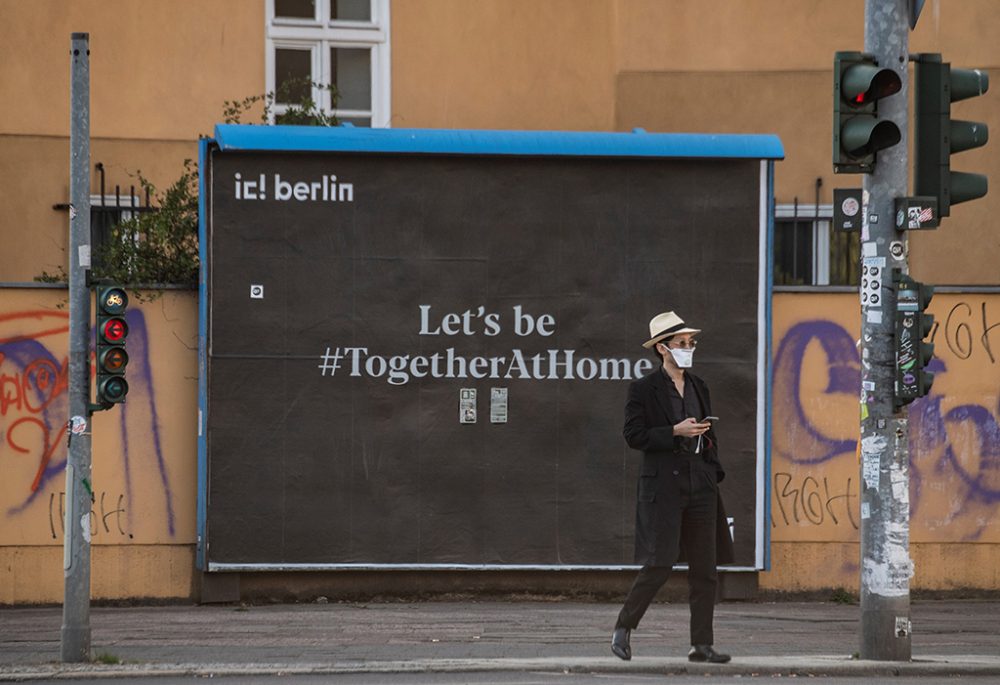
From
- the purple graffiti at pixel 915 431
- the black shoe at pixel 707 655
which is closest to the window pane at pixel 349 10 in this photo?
the purple graffiti at pixel 915 431

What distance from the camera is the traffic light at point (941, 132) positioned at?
9875 mm

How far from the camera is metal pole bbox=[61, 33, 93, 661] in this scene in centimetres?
1026

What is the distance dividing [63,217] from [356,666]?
809cm

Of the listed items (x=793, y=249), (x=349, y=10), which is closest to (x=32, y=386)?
(x=349, y=10)

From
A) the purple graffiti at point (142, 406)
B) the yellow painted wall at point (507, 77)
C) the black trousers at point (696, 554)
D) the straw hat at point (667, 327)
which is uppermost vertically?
the yellow painted wall at point (507, 77)

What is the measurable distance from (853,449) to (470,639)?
4.00m

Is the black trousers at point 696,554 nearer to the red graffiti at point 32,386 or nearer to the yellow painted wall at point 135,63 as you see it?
the red graffiti at point 32,386

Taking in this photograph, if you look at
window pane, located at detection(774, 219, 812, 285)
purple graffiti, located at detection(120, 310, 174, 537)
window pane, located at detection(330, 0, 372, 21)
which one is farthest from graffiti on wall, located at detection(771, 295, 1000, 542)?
window pane, located at detection(330, 0, 372, 21)

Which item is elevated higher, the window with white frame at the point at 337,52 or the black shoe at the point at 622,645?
the window with white frame at the point at 337,52

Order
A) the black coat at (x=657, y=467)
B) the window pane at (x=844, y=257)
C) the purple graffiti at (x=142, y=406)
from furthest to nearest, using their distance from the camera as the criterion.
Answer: the window pane at (x=844, y=257) < the purple graffiti at (x=142, y=406) < the black coat at (x=657, y=467)

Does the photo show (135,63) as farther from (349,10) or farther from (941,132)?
(941,132)

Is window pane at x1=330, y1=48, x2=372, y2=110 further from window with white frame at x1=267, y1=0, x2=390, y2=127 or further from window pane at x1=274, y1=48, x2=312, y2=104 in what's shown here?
window pane at x1=274, y1=48, x2=312, y2=104

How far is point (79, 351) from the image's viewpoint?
33.8ft

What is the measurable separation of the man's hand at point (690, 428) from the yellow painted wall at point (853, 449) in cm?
382
